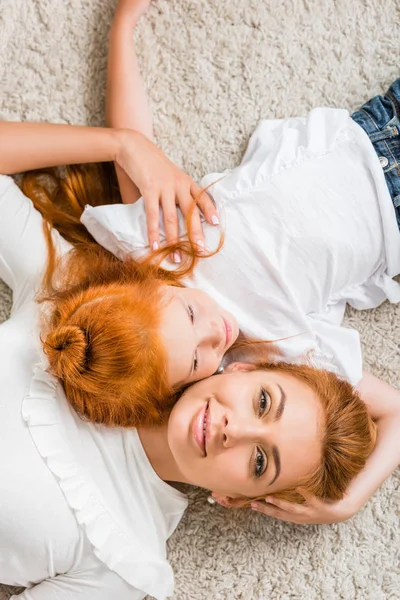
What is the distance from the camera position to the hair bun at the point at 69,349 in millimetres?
908

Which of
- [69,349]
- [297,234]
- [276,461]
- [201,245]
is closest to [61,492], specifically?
[69,349]

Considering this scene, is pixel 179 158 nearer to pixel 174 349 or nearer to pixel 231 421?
pixel 174 349

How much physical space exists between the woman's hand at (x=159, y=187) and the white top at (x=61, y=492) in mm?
215

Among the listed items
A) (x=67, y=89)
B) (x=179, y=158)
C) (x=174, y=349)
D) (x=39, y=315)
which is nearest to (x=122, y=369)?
(x=174, y=349)

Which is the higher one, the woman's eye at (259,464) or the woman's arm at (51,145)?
the woman's arm at (51,145)

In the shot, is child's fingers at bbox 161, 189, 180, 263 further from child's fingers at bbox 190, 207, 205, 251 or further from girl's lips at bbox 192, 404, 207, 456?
girl's lips at bbox 192, 404, 207, 456

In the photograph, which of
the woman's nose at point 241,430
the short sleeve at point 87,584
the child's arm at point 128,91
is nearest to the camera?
the woman's nose at point 241,430

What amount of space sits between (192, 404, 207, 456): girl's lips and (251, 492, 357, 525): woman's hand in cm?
19

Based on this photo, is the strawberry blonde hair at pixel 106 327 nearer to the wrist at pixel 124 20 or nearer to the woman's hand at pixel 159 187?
the woman's hand at pixel 159 187

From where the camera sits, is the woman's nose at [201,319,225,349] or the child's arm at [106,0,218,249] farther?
the child's arm at [106,0,218,249]

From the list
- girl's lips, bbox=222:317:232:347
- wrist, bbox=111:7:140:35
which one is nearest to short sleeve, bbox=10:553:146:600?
girl's lips, bbox=222:317:232:347

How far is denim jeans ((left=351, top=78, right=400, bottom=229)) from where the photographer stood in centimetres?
114

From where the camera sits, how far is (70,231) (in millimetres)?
1182

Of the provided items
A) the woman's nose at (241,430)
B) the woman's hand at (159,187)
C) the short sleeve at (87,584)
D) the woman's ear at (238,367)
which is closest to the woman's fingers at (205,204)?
the woman's hand at (159,187)
